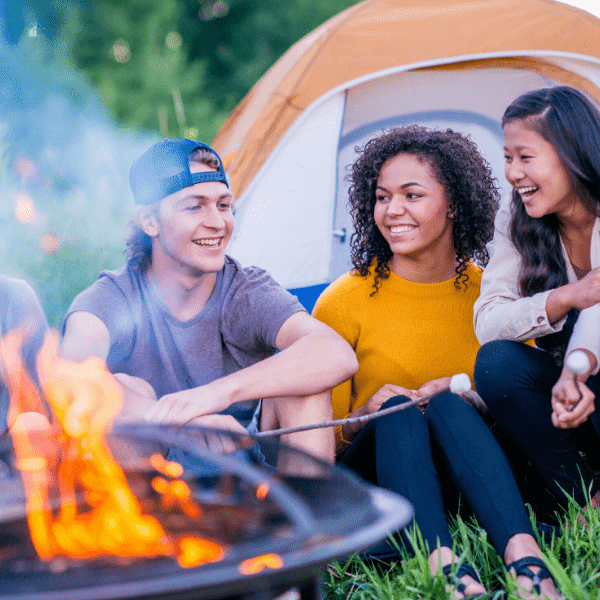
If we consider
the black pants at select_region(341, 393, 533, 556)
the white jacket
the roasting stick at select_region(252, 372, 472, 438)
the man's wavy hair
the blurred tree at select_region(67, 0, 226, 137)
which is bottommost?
the black pants at select_region(341, 393, 533, 556)

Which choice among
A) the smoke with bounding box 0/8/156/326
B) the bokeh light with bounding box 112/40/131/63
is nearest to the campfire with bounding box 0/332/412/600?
the smoke with bounding box 0/8/156/326

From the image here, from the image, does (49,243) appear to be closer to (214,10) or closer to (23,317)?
(23,317)

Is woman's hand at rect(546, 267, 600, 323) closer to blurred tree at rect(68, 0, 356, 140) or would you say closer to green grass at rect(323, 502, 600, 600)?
green grass at rect(323, 502, 600, 600)

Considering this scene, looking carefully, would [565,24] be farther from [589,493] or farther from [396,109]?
[589,493]

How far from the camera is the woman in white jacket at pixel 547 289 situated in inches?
54.6

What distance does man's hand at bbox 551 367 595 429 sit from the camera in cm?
127

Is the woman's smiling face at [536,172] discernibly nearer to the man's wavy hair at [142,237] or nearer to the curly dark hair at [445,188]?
the curly dark hair at [445,188]

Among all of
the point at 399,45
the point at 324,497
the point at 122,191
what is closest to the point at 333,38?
the point at 399,45

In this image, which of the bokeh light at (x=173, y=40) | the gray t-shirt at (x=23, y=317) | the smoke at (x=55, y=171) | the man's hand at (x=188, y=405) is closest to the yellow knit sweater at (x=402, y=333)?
the man's hand at (x=188, y=405)

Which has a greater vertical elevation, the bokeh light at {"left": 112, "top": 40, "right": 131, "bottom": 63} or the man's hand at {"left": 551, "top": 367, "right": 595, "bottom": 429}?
the bokeh light at {"left": 112, "top": 40, "right": 131, "bottom": 63}

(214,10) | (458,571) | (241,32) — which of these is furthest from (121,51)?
(458,571)

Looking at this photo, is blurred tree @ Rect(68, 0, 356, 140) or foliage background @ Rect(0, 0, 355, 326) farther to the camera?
blurred tree @ Rect(68, 0, 356, 140)

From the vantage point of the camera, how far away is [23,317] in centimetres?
159

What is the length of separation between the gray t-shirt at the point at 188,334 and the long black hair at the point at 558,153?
538 millimetres
